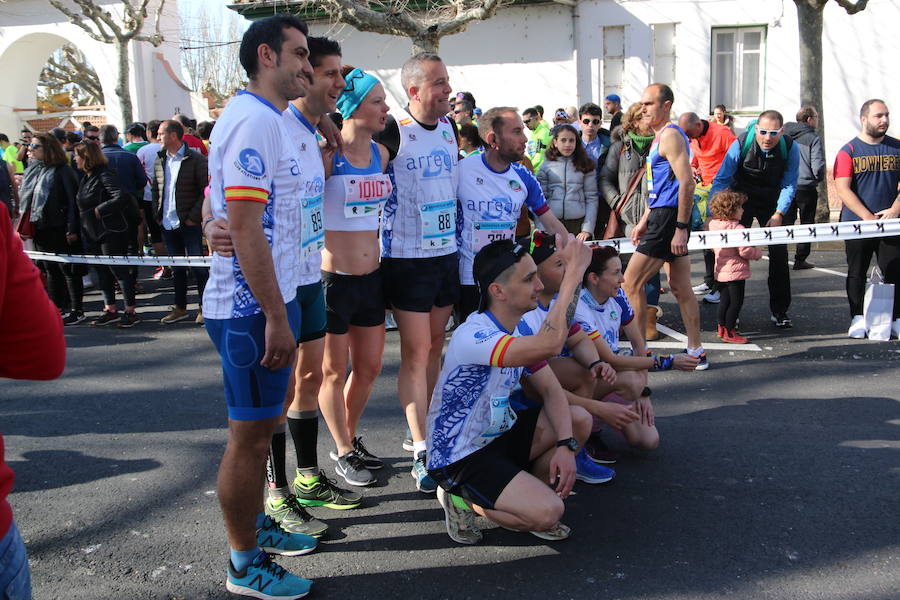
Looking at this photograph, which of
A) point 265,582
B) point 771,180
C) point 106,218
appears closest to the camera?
point 265,582

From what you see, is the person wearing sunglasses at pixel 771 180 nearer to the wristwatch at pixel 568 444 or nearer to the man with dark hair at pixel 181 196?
the wristwatch at pixel 568 444

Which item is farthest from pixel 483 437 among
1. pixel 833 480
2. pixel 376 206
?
pixel 833 480

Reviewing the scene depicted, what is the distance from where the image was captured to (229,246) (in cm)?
282

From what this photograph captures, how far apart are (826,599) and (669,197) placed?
3.59 meters

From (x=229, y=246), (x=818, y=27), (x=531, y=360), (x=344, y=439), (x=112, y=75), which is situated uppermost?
(x=112, y=75)

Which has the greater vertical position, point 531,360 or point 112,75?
point 112,75

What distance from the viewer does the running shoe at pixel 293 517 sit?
3617mm

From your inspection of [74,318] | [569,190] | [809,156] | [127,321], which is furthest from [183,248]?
[809,156]

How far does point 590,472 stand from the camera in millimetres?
4176

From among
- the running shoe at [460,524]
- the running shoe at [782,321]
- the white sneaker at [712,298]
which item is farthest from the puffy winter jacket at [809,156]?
the running shoe at [460,524]

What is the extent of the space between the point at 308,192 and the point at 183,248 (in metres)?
6.13

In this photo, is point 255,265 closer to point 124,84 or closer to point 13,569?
point 13,569

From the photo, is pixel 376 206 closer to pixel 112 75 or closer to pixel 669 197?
pixel 669 197

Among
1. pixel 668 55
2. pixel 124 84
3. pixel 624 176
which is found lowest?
pixel 624 176
